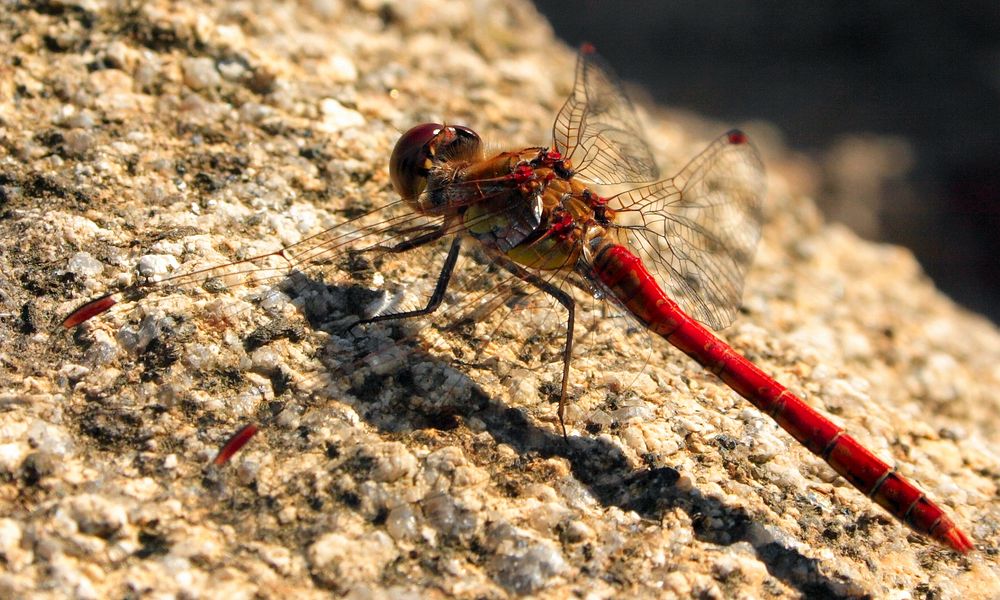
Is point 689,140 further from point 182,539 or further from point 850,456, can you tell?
point 182,539

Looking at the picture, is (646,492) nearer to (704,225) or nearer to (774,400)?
(774,400)

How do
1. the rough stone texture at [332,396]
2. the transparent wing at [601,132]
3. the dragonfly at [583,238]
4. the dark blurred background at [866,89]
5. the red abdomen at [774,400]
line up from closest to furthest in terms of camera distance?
the rough stone texture at [332,396]
the red abdomen at [774,400]
the dragonfly at [583,238]
the transparent wing at [601,132]
the dark blurred background at [866,89]

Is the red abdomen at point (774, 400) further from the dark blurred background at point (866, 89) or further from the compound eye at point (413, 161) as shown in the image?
the dark blurred background at point (866, 89)

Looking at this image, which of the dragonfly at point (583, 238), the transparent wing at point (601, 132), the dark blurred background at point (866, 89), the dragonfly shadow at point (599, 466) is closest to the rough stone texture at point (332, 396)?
the dragonfly shadow at point (599, 466)

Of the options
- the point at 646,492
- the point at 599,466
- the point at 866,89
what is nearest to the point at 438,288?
the point at 599,466

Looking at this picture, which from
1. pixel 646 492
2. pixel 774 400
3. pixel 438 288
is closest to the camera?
pixel 646 492

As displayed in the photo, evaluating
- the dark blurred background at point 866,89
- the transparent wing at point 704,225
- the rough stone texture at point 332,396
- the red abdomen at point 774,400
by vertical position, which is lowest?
the rough stone texture at point 332,396
